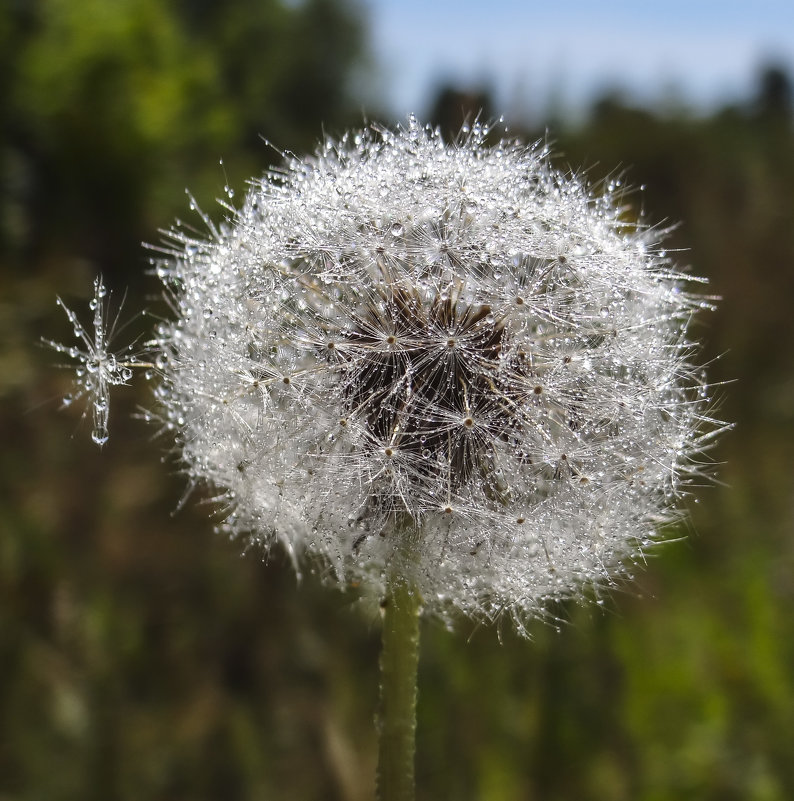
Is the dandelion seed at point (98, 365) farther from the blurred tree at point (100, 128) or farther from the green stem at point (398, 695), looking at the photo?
the blurred tree at point (100, 128)

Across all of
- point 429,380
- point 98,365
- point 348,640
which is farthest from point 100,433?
point 348,640

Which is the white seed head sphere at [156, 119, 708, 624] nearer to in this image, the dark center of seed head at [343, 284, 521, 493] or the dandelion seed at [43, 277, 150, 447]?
the dark center of seed head at [343, 284, 521, 493]

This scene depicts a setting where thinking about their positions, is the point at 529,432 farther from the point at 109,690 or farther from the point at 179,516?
the point at 179,516

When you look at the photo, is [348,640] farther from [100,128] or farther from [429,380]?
[100,128]

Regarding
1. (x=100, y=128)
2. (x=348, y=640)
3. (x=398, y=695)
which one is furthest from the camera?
(x=100, y=128)

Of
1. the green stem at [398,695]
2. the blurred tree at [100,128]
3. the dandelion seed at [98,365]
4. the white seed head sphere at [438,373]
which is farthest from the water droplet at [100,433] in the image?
the blurred tree at [100,128]

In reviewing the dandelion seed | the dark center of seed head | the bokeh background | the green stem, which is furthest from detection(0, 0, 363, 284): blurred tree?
the green stem

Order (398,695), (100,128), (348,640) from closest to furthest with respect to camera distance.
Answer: (398,695)
(348,640)
(100,128)
